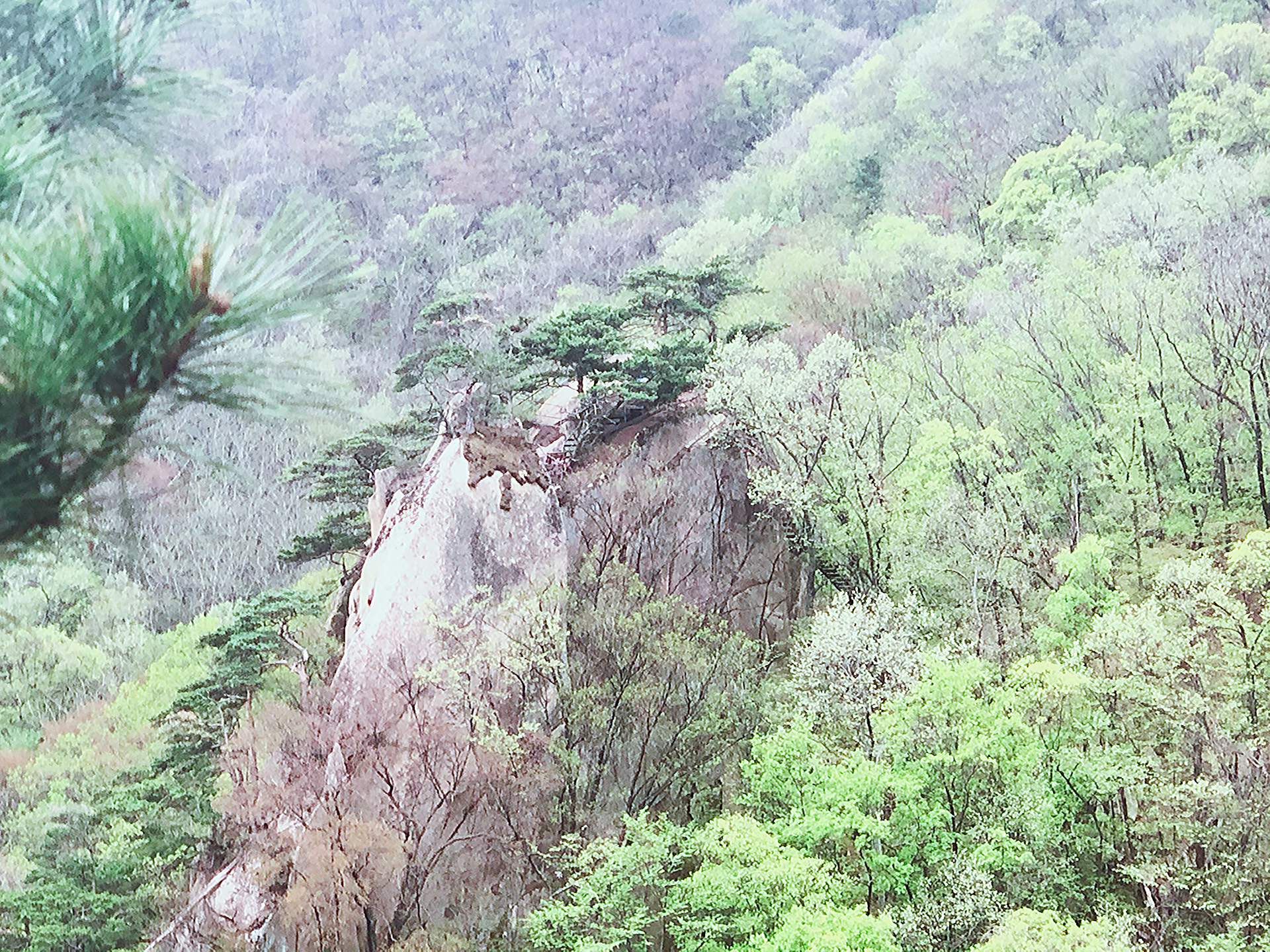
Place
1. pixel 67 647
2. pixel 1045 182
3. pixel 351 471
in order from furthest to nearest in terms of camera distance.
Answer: pixel 1045 182 → pixel 67 647 → pixel 351 471

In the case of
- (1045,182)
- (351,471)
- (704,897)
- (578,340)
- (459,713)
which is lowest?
(704,897)

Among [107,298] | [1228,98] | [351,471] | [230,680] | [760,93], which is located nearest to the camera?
[107,298]

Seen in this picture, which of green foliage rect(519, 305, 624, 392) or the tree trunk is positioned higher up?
green foliage rect(519, 305, 624, 392)

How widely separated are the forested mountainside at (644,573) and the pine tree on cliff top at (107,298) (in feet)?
0.04

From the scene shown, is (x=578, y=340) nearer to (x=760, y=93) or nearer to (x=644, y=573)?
(x=644, y=573)

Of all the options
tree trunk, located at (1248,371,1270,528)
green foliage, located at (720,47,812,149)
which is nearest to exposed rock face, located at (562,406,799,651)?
tree trunk, located at (1248,371,1270,528)

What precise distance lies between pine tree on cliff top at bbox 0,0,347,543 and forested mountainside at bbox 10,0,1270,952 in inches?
0.4

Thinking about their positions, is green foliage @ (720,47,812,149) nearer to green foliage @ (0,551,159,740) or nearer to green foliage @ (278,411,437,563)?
green foliage @ (0,551,159,740)

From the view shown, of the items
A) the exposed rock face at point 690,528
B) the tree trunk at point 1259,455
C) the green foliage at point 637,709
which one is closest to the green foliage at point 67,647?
the exposed rock face at point 690,528

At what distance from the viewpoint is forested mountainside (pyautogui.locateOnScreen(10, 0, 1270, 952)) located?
259cm

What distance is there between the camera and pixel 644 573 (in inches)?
641

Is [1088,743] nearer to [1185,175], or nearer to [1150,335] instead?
[1150,335]

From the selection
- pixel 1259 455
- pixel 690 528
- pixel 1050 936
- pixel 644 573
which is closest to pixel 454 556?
pixel 644 573

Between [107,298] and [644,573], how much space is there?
46.7 ft
